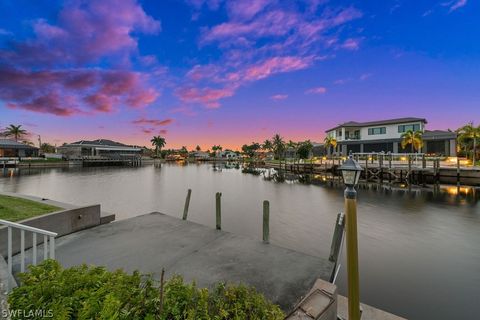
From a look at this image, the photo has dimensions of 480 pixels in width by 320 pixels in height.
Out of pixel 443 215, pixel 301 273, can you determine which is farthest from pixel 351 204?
pixel 443 215

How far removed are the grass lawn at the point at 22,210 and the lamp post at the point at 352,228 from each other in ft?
27.9

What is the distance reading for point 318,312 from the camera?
113 inches

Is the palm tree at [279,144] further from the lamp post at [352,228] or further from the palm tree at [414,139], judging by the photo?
the lamp post at [352,228]

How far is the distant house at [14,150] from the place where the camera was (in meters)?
59.9

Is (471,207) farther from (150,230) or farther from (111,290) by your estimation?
(111,290)

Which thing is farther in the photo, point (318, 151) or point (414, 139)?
point (318, 151)

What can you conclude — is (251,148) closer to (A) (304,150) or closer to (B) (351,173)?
(A) (304,150)

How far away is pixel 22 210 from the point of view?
726cm

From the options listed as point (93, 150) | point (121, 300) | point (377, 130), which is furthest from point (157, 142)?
point (121, 300)

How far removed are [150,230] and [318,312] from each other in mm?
7087

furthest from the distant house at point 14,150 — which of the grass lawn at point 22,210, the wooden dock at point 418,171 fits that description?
the wooden dock at point 418,171

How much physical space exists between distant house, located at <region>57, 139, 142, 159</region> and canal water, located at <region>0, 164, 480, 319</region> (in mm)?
55091

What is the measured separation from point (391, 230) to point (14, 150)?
87.7 meters

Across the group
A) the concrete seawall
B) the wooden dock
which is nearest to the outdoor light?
the concrete seawall
